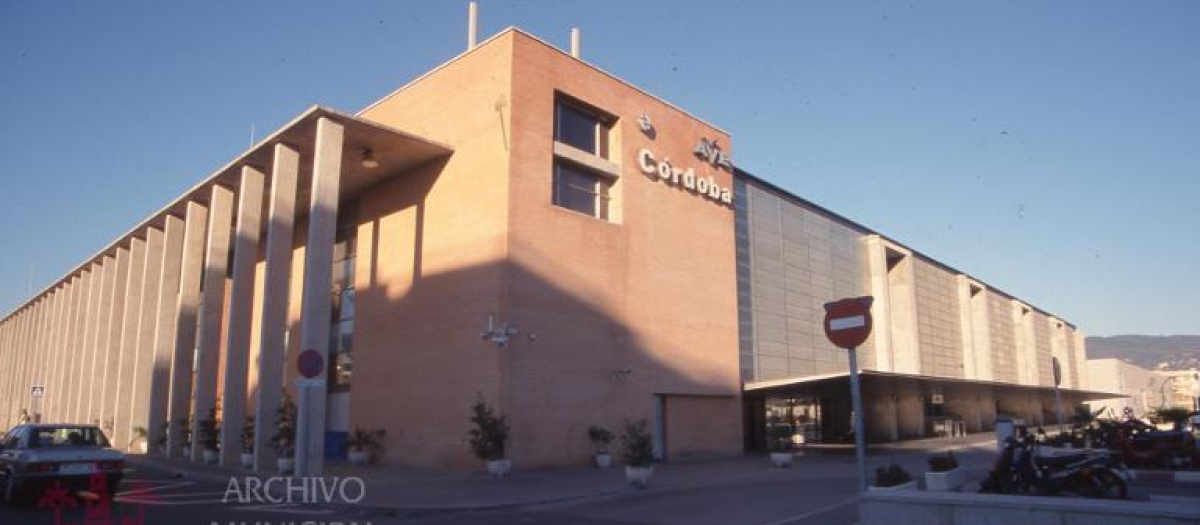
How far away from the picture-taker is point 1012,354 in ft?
219

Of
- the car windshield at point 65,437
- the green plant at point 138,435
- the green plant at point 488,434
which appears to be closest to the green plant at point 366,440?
the green plant at point 488,434

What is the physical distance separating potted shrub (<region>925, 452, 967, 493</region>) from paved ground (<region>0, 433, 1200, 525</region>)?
133cm

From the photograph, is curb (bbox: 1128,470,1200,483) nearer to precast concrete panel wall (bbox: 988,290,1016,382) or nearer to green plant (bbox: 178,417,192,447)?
green plant (bbox: 178,417,192,447)

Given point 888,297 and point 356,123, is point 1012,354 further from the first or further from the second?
point 356,123

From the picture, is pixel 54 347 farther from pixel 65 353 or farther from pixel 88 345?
pixel 88 345

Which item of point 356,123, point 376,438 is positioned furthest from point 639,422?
point 356,123

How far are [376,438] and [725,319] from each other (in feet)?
43.9

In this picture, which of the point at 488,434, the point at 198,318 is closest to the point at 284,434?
the point at 488,434

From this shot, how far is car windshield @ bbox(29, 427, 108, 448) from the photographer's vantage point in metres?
14.6

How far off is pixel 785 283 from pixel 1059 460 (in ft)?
86.2

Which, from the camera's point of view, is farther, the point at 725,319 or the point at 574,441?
the point at 725,319

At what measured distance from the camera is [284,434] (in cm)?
2316

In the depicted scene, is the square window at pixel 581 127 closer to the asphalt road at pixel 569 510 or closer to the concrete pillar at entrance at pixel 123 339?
the asphalt road at pixel 569 510

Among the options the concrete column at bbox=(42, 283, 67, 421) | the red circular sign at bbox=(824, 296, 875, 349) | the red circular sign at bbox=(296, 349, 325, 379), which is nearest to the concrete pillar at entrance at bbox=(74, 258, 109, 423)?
the concrete column at bbox=(42, 283, 67, 421)
